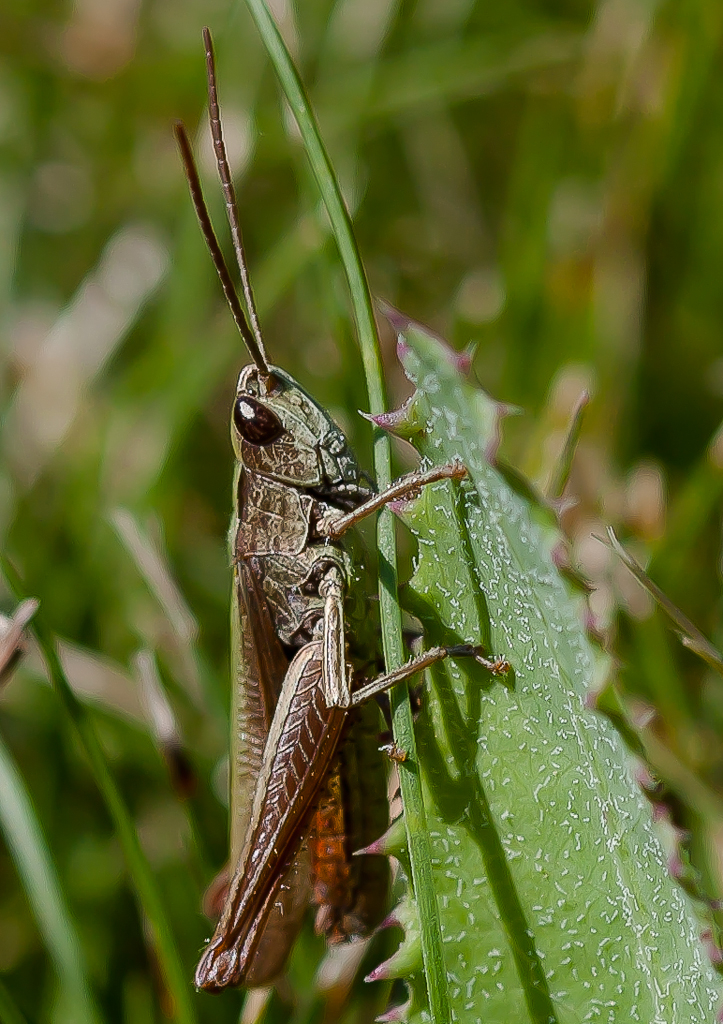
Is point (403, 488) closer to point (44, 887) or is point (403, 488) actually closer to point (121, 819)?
point (121, 819)

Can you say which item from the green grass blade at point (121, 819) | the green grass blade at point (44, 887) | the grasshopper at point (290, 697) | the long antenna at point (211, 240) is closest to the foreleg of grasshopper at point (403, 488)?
the grasshopper at point (290, 697)

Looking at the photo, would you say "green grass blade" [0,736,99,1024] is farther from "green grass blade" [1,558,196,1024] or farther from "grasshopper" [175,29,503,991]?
"grasshopper" [175,29,503,991]

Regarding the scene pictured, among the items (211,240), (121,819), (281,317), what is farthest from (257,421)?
(281,317)


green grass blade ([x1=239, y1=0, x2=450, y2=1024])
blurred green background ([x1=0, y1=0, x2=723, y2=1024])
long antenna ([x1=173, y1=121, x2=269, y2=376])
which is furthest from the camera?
blurred green background ([x1=0, y1=0, x2=723, y2=1024])

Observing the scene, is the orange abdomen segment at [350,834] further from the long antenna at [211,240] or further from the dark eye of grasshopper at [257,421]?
the long antenna at [211,240]

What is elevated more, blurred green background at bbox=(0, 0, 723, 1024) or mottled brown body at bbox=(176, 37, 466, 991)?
blurred green background at bbox=(0, 0, 723, 1024)

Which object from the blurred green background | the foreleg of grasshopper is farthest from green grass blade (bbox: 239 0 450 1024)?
the blurred green background
